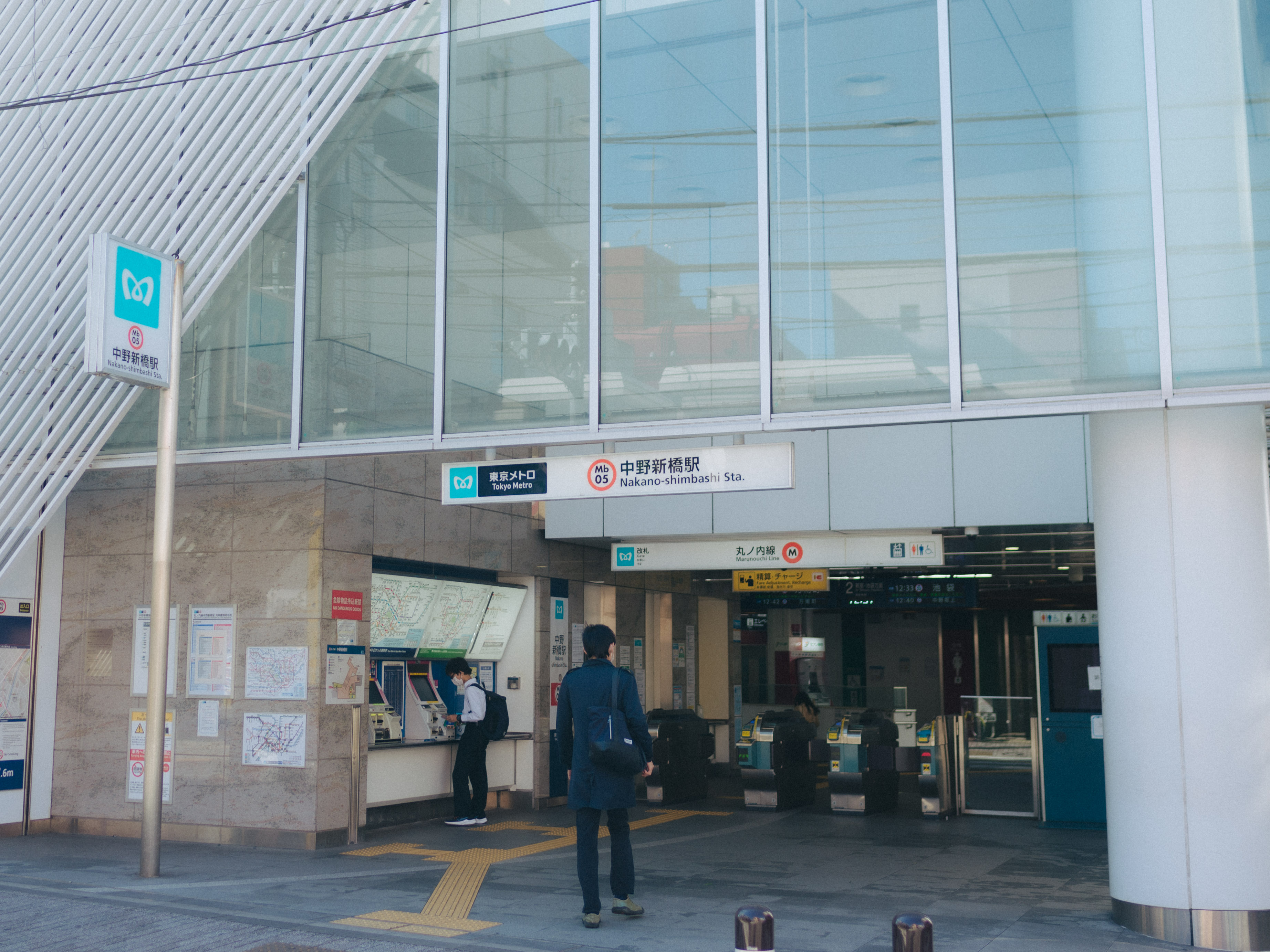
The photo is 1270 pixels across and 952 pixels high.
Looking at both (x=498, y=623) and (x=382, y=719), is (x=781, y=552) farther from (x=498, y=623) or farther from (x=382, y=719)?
(x=382, y=719)

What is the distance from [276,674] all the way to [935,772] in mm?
7048

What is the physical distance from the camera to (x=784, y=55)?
801 cm

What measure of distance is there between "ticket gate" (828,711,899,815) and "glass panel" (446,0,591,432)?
6785mm

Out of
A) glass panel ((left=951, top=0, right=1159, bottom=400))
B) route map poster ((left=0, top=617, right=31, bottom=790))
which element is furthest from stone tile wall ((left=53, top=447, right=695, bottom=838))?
glass panel ((left=951, top=0, right=1159, bottom=400))

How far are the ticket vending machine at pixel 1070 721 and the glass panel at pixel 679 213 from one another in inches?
237

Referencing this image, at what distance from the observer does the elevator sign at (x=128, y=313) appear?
8000mm

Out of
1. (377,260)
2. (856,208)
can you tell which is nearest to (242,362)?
(377,260)

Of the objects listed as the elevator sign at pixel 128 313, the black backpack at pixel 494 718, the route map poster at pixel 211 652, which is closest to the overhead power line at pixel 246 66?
the elevator sign at pixel 128 313

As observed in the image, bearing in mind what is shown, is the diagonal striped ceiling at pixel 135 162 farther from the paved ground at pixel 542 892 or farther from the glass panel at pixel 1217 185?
the glass panel at pixel 1217 185

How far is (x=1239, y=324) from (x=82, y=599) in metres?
9.61

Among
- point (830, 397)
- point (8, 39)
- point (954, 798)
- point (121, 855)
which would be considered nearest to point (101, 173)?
point (8, 39)

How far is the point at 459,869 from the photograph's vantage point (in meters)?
8.89

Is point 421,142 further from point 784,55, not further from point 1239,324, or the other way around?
point 1239,324

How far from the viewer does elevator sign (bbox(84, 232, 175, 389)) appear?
315 inches
